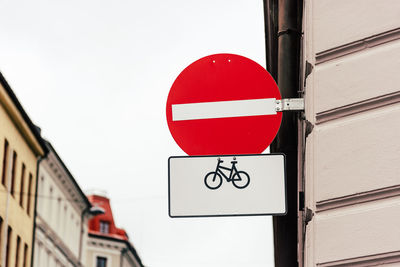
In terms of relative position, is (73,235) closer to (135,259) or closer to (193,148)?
(135,259)

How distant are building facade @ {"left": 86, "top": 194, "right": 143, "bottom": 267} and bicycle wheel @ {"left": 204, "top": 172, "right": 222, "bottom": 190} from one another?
6297 centimetres

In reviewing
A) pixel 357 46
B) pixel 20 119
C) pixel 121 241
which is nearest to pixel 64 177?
pixel 20 119

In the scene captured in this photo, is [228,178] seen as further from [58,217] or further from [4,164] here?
[58,217]

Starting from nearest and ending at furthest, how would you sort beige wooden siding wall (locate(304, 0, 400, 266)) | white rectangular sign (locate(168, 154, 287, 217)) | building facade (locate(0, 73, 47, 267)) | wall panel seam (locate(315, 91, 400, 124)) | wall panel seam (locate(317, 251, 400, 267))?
wall panel seam (locate(317, 251, 400, 267)), beige wooden siding wall (locate(304, 0, 400, 266)), wall panel seam (locate(315, 91, 400, 124)), white rectangular sign (locate(168, 154, 287, 217)), building facade (locate(0, 73, 47, 267))

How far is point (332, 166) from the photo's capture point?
4754 mm

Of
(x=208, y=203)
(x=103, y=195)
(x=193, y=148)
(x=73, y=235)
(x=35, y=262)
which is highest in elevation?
(x=103, y=195)

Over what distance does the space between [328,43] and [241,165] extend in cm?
74

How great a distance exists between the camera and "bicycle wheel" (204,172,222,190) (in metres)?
5.20

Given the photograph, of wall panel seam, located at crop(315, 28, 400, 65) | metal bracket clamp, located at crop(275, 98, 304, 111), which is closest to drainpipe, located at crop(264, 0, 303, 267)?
metal bracket clamp, located at crop(275, 98, 304, 111)

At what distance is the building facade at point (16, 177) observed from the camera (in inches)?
1553

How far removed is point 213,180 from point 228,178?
3.3 inches

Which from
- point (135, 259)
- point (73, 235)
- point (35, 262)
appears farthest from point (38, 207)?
point (135, 259)

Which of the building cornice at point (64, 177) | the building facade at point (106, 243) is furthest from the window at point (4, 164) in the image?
the building facade at point (106, 243)

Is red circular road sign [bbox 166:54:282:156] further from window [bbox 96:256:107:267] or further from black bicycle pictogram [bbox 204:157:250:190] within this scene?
window [bbox 96:256:107:267]
